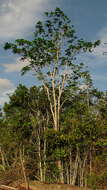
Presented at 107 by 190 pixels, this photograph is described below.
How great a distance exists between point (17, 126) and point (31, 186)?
3.44 metres

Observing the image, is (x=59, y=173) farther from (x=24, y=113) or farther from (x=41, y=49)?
(x=41, y=49)

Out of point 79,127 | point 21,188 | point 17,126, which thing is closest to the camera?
point 21,188

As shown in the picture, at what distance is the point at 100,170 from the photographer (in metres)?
11.2

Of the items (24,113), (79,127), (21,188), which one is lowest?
(21,188)

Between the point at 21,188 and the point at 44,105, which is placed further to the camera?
the point at 44,105

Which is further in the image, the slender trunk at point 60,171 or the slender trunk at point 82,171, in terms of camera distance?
the slender trunk at point 60,171

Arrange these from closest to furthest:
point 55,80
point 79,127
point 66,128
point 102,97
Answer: point 79,127 < point 66,128 < point 55,80 < point 102,97

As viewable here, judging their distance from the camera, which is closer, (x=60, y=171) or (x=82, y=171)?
(x=82, y=171)

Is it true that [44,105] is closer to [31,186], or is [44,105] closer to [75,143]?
[75,143]

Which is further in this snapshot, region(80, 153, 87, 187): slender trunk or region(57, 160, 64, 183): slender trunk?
region(57, 160, 64, 183): slender trunk

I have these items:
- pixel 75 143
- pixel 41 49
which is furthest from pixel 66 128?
pixel 41 49

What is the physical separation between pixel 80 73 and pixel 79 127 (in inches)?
148

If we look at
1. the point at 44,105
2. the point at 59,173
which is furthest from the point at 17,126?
the point at 59,173

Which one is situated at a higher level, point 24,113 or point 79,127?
point 24,113
